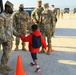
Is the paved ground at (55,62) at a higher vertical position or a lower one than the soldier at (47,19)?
lower

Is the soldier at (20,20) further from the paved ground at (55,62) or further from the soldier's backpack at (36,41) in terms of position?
the soldier's backpack at (36,41)

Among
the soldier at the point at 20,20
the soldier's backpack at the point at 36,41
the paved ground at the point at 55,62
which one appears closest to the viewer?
the soldier's backpack at the point at 36,41

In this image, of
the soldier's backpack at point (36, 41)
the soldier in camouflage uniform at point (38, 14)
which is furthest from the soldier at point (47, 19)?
the soldier's backpack at point (36, 41)

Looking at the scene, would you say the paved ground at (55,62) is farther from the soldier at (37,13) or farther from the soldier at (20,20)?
the soldier at (37,13)

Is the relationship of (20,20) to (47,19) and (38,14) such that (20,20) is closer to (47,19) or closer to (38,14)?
(38,14)

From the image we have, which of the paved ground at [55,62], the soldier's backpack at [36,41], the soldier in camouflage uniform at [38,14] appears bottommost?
the paved ground at [55,62]

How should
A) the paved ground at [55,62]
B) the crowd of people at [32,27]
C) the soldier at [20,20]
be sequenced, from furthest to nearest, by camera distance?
the soldier at [20,20], the paved ground at [55,62], the crowd of people at [32,27]

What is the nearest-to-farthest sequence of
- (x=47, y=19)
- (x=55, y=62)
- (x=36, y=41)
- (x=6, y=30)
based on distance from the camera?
(x=6, y=30) → (x=36, y=41) → (x=55, y=62) → (x=47, y=19)

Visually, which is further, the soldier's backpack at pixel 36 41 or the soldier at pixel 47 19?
the soldier at pixel 47 19

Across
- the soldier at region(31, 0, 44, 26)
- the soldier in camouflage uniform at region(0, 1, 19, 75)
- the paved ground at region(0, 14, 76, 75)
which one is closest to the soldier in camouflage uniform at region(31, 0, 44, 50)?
the soldier at region(31, 0, 44, 26)

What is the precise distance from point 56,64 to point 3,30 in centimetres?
254

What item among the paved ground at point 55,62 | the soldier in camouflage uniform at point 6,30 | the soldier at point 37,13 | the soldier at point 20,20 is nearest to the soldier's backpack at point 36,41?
the soldier in camouflage uniform at point 6,30

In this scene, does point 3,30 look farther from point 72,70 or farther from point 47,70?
point 72,70

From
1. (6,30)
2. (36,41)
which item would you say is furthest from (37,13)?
(6,30)
